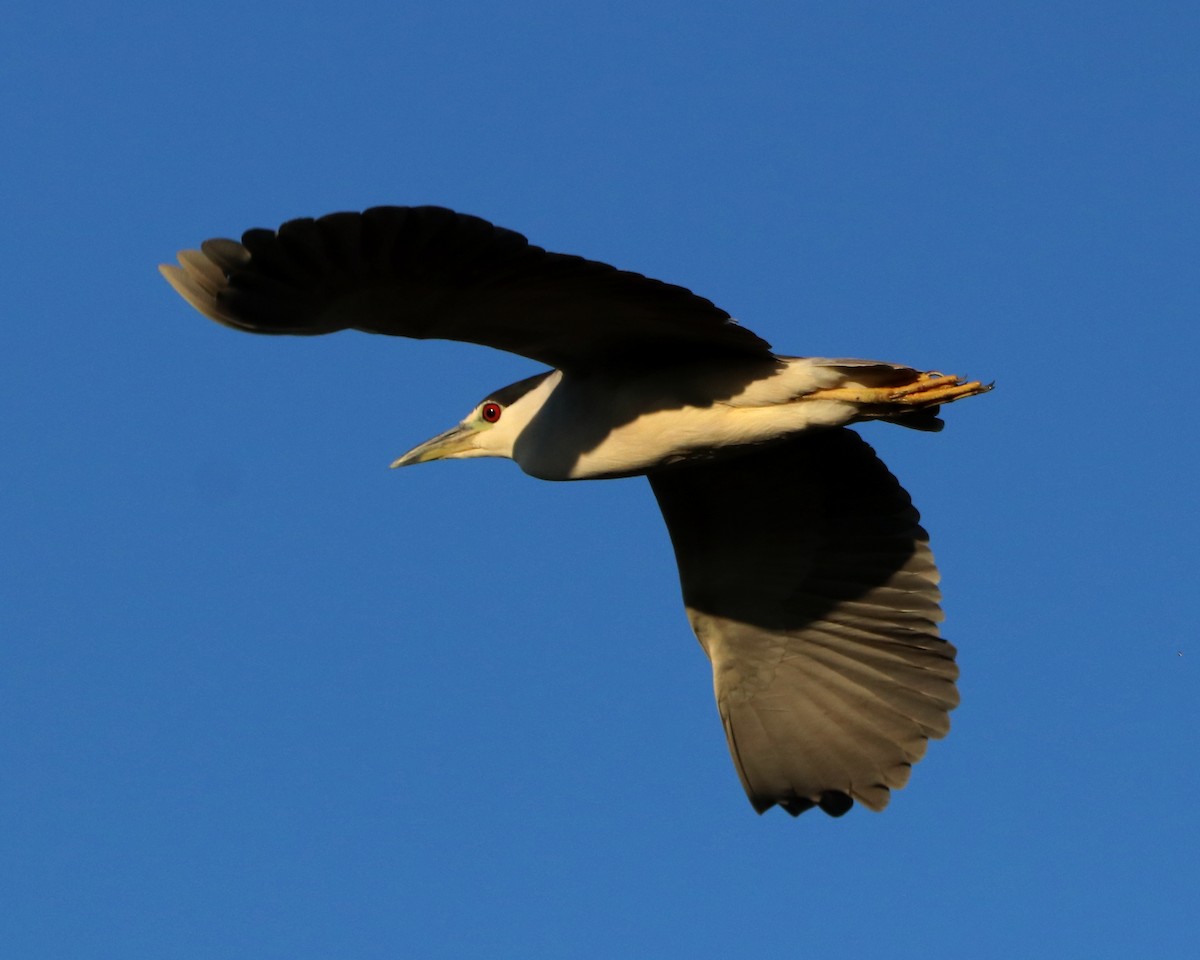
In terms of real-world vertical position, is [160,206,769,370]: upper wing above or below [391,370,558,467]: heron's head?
below

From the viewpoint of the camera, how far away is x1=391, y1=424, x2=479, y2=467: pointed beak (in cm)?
822

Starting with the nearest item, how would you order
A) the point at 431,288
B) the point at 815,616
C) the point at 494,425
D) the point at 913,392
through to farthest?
1. the point at 431,288
2. the point at 913,392
3. the point at 494,425
4. the point at 815,616

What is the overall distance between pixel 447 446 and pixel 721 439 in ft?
5.14

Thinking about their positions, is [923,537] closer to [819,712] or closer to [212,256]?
[819,712]

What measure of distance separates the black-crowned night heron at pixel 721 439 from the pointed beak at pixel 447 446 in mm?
11

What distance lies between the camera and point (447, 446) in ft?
27.2

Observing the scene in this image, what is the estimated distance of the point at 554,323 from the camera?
712cm

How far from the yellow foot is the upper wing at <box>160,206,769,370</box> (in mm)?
378

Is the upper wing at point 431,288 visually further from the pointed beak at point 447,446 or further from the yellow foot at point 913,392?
the pointed beak at point 447,446

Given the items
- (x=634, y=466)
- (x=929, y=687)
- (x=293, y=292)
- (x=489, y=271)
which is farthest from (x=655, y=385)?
(x=929, y=687)

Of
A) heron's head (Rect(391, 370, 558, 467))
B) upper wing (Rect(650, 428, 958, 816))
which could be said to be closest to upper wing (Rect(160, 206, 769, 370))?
heron's head (Rect(391, 370, 558, 467))

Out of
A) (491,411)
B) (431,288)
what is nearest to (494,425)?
(491,411)

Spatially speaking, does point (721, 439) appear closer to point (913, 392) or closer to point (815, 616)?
point (913, 392)

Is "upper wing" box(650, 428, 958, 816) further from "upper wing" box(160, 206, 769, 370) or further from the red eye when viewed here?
"upper wing" box(160, 206, 769, 370)
